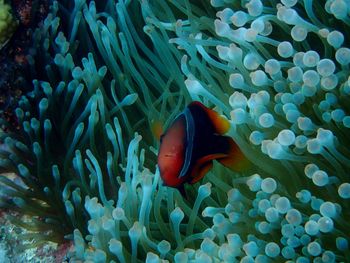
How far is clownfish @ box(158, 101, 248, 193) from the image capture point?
1198 mm

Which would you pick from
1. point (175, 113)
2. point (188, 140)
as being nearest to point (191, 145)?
point (188, 140)

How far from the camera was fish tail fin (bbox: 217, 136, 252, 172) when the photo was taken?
1259 millimetres

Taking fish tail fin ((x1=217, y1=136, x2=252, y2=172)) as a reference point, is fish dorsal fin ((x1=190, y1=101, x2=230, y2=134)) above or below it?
above

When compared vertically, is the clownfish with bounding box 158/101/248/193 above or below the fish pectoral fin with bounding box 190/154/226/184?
above

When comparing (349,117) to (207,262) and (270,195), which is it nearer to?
(270,195)

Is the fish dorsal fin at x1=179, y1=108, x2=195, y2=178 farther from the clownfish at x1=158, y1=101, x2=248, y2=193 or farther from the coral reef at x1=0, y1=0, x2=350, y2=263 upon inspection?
the coral reef at x1=0, y1=0, x2=350, y2=263

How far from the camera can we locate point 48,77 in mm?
1890

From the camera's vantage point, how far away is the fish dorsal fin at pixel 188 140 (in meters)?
1.21

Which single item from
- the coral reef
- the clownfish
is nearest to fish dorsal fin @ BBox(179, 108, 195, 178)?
the clownfish

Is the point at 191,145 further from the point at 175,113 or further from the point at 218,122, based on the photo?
the point at 175,113

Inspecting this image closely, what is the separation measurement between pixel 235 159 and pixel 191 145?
146 millimetres

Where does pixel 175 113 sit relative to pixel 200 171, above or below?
below

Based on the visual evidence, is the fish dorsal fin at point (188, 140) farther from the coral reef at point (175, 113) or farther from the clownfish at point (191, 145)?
the coral reef at point (175, 113)

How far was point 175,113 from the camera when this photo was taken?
1.67m
